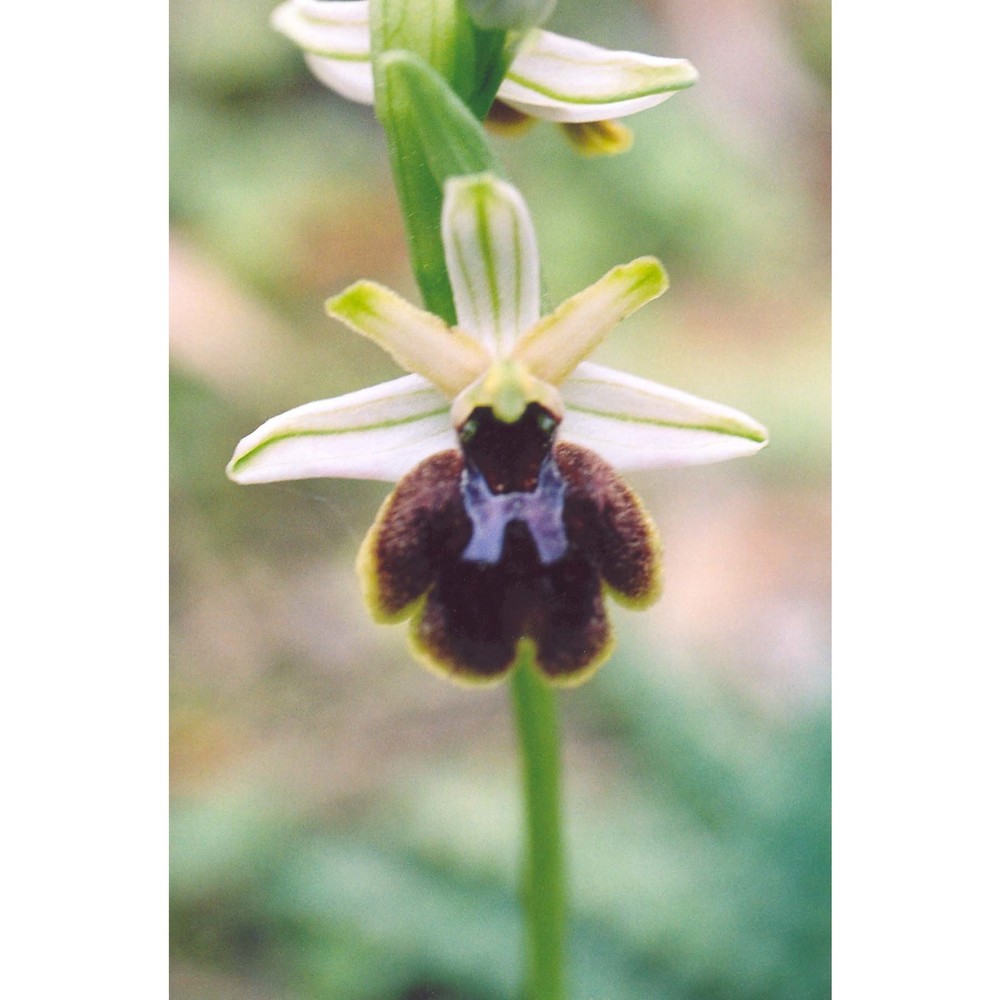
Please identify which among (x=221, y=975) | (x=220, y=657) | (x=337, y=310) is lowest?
(x=221, y=975)

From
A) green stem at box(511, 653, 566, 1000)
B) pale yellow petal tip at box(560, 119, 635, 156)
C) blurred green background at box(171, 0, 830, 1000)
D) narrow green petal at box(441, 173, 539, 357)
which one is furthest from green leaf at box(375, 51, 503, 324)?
blurred green background at box(171, 0, 830, 1000)

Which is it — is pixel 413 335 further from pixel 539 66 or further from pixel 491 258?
pixel 539 66

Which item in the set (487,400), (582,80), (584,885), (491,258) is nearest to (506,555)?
(487,400)

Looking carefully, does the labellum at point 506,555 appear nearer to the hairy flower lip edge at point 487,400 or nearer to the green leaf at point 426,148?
the hairy flower lip edge at point 487,400

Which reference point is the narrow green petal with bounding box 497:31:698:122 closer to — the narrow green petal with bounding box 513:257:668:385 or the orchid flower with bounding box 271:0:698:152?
the orchid flower with bounding box 271:0:698:152
